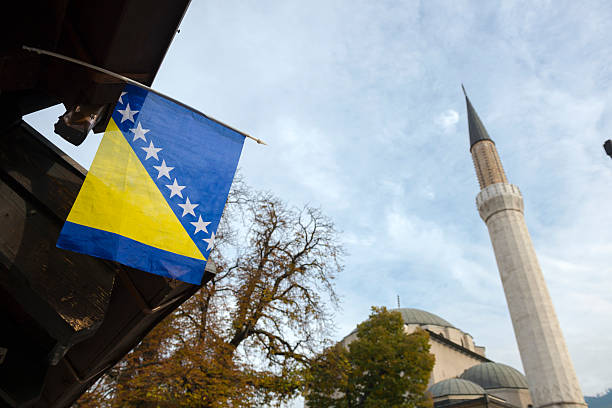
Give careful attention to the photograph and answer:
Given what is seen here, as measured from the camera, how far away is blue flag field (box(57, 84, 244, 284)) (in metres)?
2.42

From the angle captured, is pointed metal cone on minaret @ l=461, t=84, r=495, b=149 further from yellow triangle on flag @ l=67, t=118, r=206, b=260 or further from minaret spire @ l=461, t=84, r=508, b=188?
yellow triangle on flag @ l=67, t=118, r=206, b=260

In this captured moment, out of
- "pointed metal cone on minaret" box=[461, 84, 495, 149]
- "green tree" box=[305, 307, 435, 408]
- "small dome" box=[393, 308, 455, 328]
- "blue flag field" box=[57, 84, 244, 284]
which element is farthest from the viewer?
"small dome" box=[393, 308, 455, 328]

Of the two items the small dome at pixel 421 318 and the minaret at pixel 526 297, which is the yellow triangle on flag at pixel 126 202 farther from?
the small dome at pixel 421 318

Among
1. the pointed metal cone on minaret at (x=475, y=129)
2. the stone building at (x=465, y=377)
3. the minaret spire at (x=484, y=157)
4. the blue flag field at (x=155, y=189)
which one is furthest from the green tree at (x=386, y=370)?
the pointed metal cone on minaret at (x=475, y=129)

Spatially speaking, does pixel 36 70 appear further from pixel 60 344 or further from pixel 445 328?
pixel 445 328

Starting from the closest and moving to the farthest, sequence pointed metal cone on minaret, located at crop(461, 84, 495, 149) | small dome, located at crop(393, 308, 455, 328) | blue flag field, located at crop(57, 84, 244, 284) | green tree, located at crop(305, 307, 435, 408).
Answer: blue flag field, located at crop(57, 84, 244, 284), green tree, located at crop(305, 307, 435, 408), pointed metal cone on minaret, located at crop(461, 84, 495, 149), small dome, located at crop(393, 308, 455, 328)

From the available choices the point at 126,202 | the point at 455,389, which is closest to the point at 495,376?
the point at 455,389

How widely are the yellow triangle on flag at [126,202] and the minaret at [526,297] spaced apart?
→ 34102 mm

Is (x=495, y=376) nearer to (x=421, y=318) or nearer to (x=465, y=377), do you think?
(x=465, y=377)

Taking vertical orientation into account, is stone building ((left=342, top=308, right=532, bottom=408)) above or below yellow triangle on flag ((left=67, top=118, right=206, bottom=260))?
above

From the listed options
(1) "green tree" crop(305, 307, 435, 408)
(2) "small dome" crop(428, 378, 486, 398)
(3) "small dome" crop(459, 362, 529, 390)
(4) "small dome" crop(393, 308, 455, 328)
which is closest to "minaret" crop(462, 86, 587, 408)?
(2) "small dome" crop(428, 378, 486, 398)

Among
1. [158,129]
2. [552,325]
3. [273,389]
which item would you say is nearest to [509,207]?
[552,325]

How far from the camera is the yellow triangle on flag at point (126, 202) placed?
2455mm

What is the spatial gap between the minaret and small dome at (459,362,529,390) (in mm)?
9520
